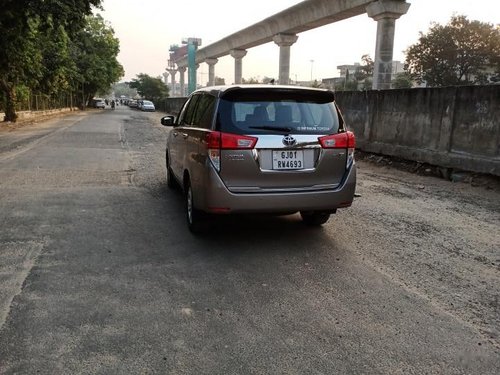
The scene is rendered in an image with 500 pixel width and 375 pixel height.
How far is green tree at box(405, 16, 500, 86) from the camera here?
50.5 meters

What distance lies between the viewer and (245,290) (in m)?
4.06

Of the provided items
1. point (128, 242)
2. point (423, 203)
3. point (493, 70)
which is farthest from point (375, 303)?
point (493, 70)

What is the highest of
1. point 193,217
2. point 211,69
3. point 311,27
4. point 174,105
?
point 311,27

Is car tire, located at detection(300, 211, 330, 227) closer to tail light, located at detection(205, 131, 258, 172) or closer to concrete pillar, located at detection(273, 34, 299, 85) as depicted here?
tail light, located at detection(205, 131, 258, 172)

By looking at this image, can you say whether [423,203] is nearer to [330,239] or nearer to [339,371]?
[330,239]

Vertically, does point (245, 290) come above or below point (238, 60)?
below

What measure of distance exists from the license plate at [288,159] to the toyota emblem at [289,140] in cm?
9

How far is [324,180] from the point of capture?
16.8 feet

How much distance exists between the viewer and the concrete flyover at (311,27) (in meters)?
23.0

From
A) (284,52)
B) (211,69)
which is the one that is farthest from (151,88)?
(284,52)

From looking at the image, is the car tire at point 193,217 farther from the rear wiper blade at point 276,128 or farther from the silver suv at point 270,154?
the rear wiper blade at point 276,128

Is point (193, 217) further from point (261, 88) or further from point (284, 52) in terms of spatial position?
point (284, 52)

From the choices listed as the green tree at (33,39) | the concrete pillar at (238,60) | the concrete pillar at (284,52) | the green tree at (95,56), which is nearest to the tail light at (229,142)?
the green tree at (33,39)

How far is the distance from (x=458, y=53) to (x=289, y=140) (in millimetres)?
54448
